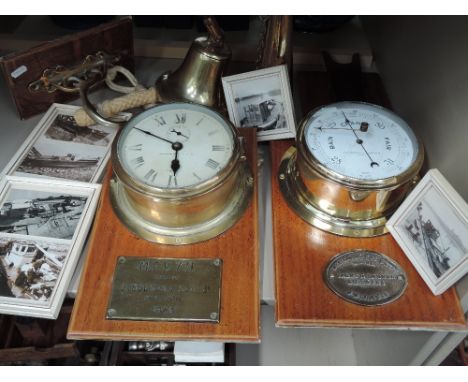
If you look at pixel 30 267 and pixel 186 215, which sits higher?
pixel 186 215

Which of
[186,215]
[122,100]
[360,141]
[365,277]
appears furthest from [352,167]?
[122,100]

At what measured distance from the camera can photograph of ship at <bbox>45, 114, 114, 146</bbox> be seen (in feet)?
3.13

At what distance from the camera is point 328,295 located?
0.71 metres

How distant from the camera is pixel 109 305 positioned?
2.28 feet

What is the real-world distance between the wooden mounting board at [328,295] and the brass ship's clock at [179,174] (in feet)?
0.37

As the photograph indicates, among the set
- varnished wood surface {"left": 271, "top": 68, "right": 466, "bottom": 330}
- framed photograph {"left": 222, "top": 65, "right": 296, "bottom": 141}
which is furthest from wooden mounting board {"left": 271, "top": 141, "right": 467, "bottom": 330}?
framed photograph {"left": 222, "top": 65, "right": 296, "bottom": 141}

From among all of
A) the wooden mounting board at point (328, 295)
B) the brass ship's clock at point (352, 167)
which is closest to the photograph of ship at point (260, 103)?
the brass ship's clock at point (352, 167)

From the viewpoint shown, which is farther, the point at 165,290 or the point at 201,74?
the point at 201,74

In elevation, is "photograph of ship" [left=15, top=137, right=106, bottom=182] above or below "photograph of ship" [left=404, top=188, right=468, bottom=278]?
below

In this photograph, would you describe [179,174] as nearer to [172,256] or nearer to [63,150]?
[172,256]

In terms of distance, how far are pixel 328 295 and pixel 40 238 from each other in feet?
1.59

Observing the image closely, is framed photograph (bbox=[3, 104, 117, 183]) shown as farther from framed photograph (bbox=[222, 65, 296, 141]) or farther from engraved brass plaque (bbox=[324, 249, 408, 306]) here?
engraved brass plaque (bbox=[324, 249, 408, 306])

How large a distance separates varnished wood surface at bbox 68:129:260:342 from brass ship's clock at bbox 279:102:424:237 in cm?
11

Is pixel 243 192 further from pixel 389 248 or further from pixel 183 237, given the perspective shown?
pixel 389 248
